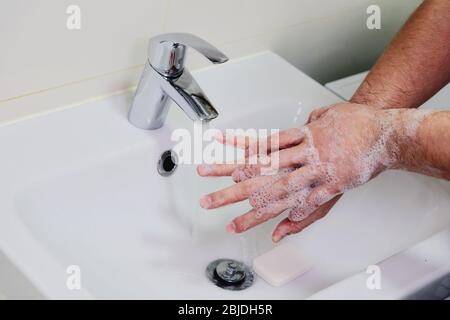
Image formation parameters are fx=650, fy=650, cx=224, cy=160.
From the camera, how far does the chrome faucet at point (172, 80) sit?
75 cm

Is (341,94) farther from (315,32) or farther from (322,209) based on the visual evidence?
(322,209)

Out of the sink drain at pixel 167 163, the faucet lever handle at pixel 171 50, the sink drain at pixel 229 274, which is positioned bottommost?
the sink drain at pixel 229 274

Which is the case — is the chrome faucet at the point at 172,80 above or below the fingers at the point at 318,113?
above

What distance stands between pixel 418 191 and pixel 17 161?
1.73ft

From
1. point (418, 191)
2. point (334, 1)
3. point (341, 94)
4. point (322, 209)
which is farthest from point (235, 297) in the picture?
point (334, 1)

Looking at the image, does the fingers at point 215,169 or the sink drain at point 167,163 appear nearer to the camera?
the fingers at point 215,169

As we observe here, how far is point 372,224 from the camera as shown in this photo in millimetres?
880

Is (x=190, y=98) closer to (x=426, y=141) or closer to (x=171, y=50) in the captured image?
(x=171, y=50)

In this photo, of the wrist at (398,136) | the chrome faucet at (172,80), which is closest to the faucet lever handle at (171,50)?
the chrome faucet at (172,80)

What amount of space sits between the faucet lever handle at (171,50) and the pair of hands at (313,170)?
0.13 metres

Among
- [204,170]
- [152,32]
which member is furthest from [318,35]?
[204,170]

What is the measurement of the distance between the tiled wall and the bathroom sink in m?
A: 0.06

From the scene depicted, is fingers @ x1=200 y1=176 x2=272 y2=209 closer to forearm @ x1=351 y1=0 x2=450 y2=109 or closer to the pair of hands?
the pair of hands

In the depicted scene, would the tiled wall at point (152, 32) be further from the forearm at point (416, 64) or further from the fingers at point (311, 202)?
the fingers at point (311, 202)
